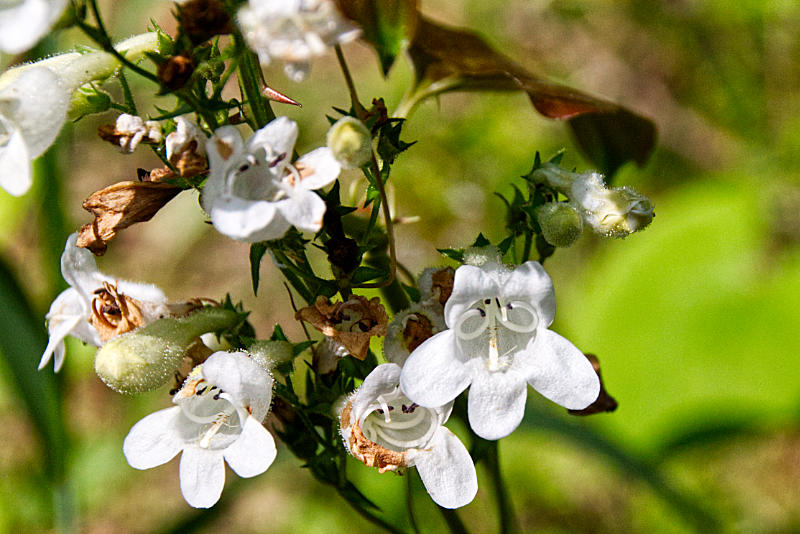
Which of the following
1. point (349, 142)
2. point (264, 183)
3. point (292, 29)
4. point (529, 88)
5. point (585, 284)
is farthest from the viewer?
point (585, 284)

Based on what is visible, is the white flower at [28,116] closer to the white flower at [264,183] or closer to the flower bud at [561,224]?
the white flower at [264,183]

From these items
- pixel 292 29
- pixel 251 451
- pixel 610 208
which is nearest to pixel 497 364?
pixel 610 208

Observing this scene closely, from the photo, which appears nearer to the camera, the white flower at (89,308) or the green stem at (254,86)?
the green stem at (254,86)

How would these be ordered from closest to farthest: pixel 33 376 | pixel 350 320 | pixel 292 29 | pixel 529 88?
pixel 292 29 → pixel 350 320 → pixel 529 88 → pixel 33 376

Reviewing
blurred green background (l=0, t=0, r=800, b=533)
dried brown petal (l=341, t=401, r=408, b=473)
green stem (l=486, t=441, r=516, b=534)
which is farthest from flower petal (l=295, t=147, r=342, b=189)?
green stem (l=486, t=441, r=516, b=534)

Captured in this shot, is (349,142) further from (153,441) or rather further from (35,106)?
(153,441)

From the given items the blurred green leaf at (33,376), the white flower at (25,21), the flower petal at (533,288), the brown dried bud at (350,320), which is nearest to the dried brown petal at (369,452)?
the brown dried bud at (350,320)

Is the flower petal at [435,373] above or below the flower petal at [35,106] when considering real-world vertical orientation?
below
